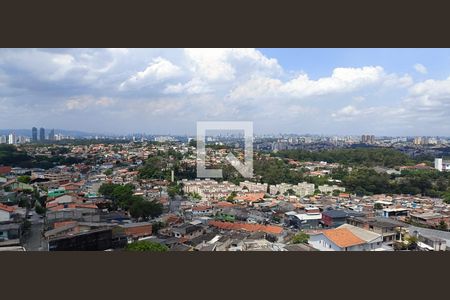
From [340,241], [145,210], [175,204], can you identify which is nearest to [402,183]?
[340,241]

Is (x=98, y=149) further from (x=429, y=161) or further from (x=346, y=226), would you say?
(x=429, y=161)

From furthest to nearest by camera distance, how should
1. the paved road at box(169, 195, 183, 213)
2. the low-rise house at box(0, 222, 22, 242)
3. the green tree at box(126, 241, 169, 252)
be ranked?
the paved road at box(169, 195, 183, 213) → the low-rise house at box(0, 222, 22, 242) → the green tree at box(126, 241, 169, 252)

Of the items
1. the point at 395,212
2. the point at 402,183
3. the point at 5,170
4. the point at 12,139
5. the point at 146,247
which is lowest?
the point at 146,247

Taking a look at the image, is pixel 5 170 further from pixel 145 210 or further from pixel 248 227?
pixel 248 227

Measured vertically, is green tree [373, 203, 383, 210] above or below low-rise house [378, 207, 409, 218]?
above

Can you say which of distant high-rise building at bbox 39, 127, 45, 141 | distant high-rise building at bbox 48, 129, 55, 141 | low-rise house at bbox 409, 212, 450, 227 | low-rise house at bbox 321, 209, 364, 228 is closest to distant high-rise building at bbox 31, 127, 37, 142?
distant high-rise building at bbox 39, 127, 45, 141

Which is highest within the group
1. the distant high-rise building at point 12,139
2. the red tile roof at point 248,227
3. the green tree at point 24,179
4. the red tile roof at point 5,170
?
the distant high-rise building at point 12,139

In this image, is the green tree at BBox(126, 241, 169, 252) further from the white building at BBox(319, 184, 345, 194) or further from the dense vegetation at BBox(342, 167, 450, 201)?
the dense vegetation at BBox(342, 167, 450, 201)

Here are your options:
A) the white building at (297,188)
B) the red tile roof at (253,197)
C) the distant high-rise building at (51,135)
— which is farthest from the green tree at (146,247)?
the white building at (297,188)

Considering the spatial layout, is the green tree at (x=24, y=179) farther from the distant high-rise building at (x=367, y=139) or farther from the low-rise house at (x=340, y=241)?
the distant high-rise building at (x=367, y=139)
